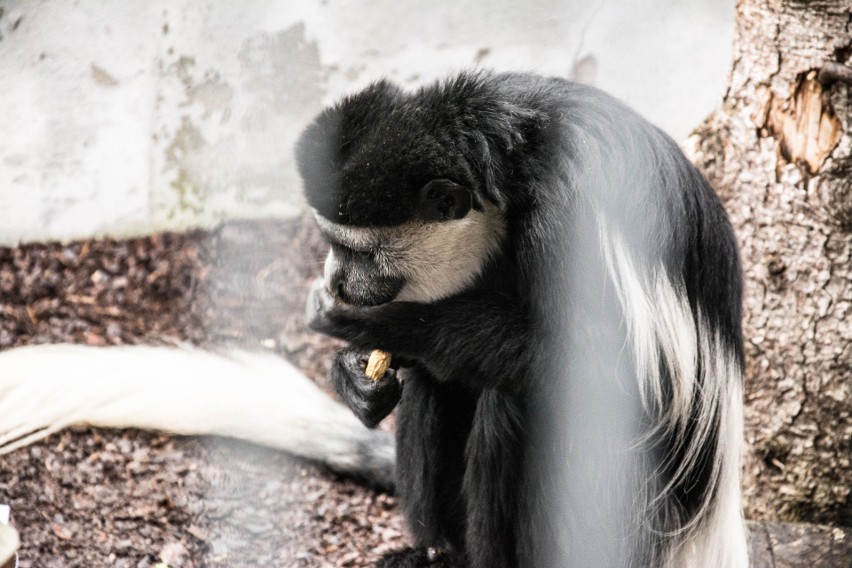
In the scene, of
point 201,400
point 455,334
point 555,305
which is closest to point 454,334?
point 455,334

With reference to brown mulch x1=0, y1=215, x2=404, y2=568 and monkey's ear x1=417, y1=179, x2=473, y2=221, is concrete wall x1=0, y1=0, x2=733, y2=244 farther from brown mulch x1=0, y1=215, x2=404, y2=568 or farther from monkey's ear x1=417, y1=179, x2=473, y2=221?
monkey's ear x1=417, y1=179, x2=473, y2=221

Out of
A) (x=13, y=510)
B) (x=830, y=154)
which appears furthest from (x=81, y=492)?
(x=830, y=154)

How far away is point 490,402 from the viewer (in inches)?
52.8

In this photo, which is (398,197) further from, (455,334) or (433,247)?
(455,334)

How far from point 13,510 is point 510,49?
1690 mm

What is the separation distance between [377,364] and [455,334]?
7.7 inches

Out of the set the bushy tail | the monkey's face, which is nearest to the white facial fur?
the monkey's face

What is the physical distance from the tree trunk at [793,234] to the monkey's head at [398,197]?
676 millimetres

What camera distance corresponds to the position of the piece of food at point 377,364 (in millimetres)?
1450

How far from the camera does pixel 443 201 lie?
1353 mm

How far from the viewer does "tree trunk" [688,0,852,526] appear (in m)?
1.66

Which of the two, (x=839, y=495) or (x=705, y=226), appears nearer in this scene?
(x=705, y=226)

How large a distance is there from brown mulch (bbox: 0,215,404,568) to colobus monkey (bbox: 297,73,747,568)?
52cm

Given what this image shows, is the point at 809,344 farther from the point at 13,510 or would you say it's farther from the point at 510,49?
the point at 13,510
